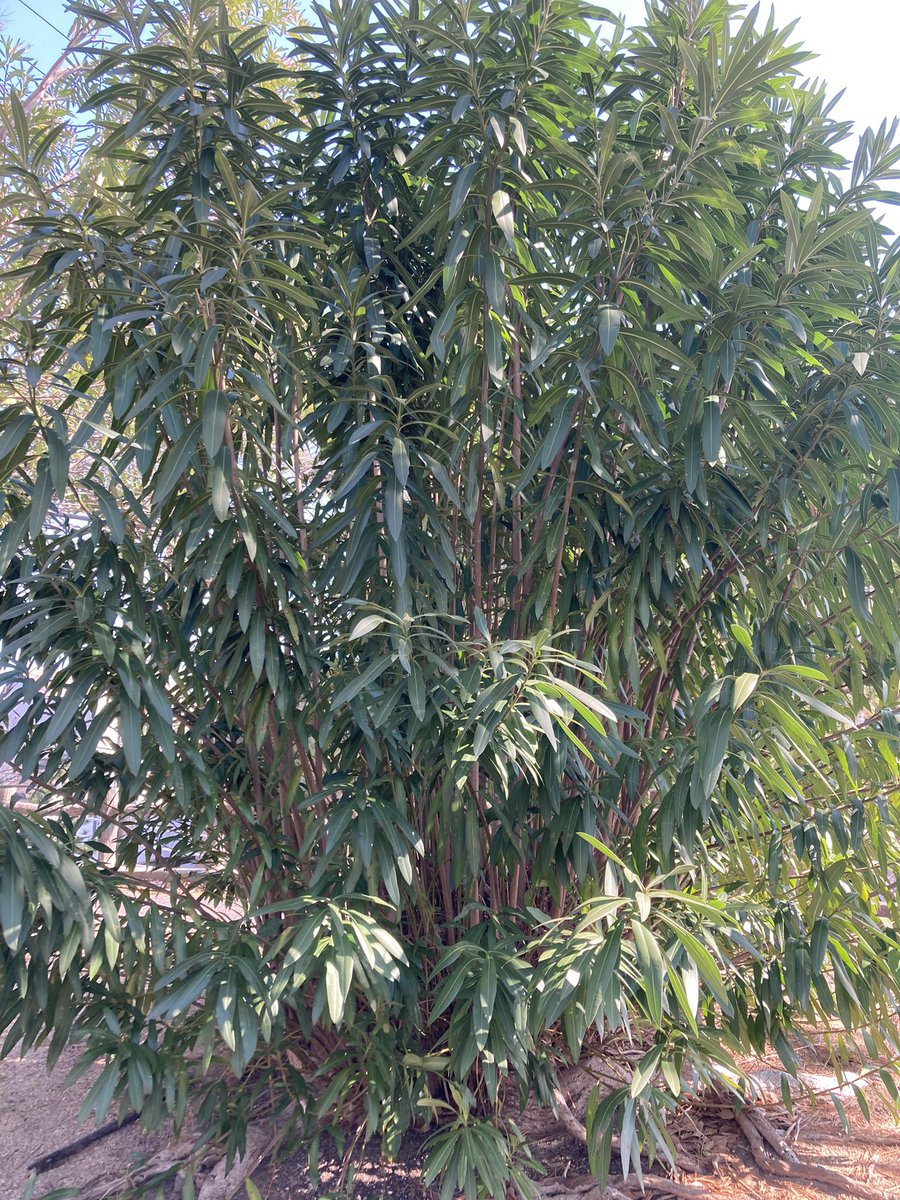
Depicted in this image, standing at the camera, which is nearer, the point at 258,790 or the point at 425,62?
the point at 425,62

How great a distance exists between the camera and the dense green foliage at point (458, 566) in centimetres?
148

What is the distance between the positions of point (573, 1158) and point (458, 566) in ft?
4.65

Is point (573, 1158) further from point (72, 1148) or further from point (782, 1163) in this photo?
point (72, 1148)

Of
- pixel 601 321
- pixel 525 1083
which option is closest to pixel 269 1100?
pixel 525 1083

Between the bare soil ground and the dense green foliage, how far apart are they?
0.51 feet

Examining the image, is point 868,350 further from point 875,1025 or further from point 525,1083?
point 525,1083

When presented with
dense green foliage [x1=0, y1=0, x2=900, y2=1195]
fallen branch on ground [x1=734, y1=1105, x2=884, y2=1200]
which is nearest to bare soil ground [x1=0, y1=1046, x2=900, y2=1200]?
fallen branch on ground [x1=734, y1=1105, x2=884, y2=1200]

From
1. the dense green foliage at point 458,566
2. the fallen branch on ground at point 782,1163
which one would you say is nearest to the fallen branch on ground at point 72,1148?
the dense green foliage at point 458,566

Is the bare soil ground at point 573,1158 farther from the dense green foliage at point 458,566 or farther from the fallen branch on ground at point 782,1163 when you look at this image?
the dense green foliage at point 458,566

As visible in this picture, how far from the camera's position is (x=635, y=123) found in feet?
5.73

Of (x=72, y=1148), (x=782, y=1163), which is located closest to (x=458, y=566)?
(x=782, y=1163)

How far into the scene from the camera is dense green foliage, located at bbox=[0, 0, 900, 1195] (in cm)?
148

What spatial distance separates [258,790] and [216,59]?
1480 mm

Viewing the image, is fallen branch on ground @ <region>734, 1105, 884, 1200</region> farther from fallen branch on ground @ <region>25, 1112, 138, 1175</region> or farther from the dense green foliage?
fallen branch on ground @ <region>25, 1112, 138, 1175</region>
